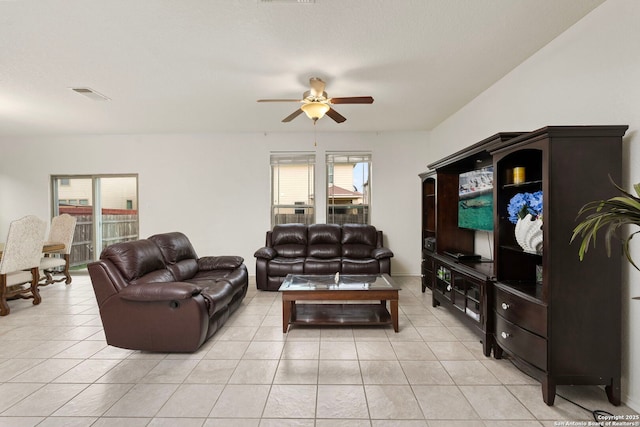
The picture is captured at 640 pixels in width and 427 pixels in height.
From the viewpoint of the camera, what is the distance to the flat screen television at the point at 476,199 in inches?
119

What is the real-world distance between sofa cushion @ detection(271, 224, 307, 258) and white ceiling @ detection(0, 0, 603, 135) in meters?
2.02

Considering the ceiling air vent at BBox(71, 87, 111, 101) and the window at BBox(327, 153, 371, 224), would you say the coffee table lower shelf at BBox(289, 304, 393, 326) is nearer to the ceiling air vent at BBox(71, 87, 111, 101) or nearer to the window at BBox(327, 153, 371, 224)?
the window at BBox(327, 153, 371, 224)

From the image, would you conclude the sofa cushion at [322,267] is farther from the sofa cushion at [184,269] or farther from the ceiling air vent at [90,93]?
the ceiling air vent at [90,93]

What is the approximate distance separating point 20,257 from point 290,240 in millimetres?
3609

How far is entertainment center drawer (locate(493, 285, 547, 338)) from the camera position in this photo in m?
1.87

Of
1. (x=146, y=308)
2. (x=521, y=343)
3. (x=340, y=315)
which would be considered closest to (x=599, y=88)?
(x=521, y=343)

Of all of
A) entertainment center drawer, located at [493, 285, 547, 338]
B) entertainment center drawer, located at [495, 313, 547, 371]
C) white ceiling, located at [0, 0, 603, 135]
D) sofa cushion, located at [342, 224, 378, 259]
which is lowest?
entertainment center drawer, located at [495, 313, 547, 371]

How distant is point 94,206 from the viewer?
577 cm

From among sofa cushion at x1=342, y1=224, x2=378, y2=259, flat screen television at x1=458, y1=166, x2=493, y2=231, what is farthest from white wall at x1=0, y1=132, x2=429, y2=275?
flat screen television at x1=458, y1=166, x2=493, y2=231

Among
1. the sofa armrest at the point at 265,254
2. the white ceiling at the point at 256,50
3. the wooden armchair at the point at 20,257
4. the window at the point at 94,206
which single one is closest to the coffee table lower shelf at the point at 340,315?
the sofa armrest at the point at 265,254

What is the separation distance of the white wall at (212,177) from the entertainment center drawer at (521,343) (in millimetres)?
3205

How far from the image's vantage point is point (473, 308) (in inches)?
107

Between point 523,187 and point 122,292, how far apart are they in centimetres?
357

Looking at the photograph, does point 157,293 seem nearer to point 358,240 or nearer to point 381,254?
point 381,254
